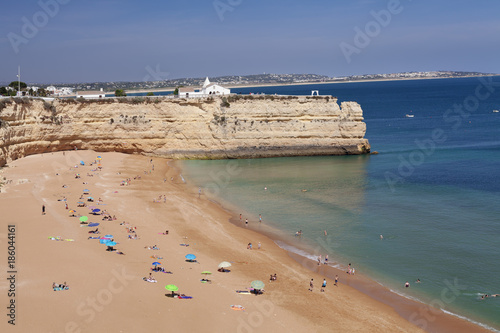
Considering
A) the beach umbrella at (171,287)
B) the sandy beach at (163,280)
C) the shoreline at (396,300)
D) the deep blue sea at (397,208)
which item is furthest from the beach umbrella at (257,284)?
the deep blue sea at (397,208)

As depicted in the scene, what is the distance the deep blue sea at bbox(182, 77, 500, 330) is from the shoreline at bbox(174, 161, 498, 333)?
12.0 inches

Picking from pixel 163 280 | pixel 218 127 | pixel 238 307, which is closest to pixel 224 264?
pixel 163 280

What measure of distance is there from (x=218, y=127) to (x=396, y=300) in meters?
36.5

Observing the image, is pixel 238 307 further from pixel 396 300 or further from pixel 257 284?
pixel 396 300

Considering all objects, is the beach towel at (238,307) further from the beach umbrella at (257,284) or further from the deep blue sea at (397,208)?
the deep blue sea at (397,208)

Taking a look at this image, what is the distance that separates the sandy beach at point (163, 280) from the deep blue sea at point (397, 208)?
1808 mm

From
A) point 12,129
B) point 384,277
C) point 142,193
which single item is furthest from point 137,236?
point 12,129

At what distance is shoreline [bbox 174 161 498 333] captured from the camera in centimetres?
1745

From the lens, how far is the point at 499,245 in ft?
80.3

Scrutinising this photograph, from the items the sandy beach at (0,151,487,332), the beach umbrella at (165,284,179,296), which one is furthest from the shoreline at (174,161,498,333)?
the beach umbrella at (165,284,179,296)

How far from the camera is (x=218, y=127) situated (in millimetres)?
53000

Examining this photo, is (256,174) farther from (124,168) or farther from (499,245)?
(499,245)

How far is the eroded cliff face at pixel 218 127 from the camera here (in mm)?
51375

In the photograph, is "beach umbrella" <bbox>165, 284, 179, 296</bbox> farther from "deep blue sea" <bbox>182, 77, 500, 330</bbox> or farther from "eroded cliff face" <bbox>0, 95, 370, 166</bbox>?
"eroded cliff face" <bbox>0, 95, 370, 166</bbox>
